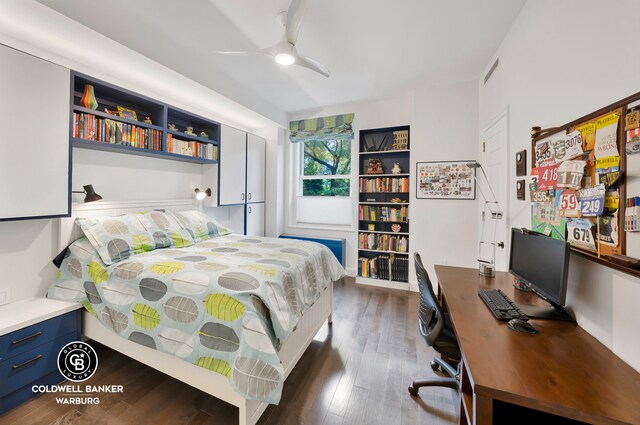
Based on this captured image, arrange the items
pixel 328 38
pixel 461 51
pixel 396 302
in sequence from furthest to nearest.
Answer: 1. pixel 396 302
2. pixel 461 51
3. pixel 328 38

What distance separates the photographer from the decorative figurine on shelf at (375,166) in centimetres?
399

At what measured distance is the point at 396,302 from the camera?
10.8 feet

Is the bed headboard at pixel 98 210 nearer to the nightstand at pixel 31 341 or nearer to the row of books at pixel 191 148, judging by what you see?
the nightstand at pixel 31 341

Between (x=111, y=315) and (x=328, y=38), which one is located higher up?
(x=328, y=38)

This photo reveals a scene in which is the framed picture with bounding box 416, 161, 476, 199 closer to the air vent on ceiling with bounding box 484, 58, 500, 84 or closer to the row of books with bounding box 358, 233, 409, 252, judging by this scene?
the row of books with bounding box 358, 233, 409, 252

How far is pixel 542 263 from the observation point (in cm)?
138

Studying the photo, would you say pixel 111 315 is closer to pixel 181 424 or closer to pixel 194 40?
pixel 181 424

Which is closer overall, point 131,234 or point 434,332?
point 434,332

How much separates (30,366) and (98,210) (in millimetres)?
1231

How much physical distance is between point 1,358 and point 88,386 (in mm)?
526

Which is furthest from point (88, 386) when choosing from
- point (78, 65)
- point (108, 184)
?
point (78, 65)

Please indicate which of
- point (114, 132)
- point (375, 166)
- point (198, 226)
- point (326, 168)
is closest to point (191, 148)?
point (114, 132)

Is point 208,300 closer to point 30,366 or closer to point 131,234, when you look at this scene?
point 131,234

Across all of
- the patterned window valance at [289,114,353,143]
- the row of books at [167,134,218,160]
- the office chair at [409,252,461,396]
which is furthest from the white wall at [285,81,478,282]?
the row of books at [167,134,218,160]
